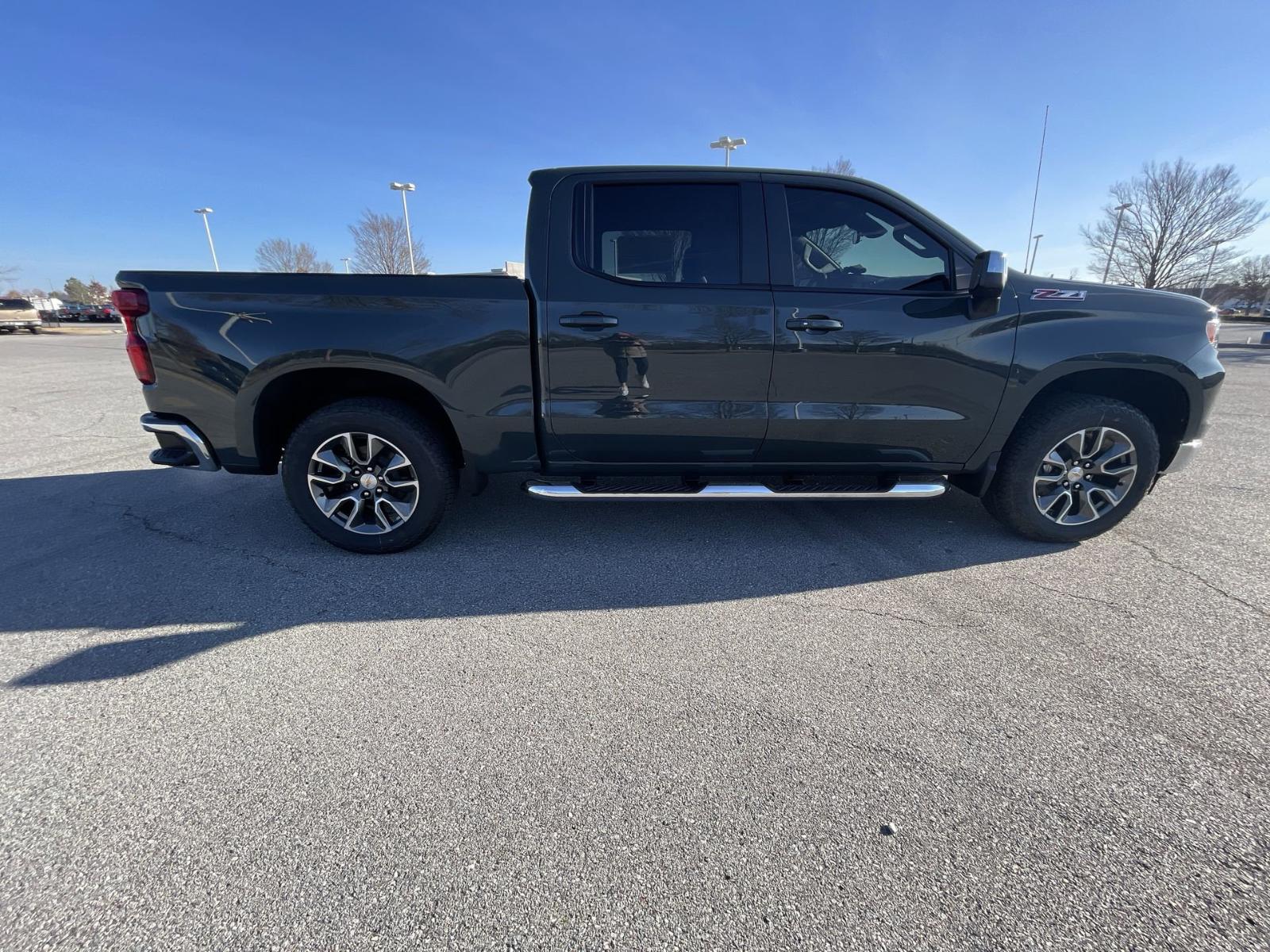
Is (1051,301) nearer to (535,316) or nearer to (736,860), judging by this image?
(535,316)

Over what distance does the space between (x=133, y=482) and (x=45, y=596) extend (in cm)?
228

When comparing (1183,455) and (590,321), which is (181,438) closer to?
(590,321)

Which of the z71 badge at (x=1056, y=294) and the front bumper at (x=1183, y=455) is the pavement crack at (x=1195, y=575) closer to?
the front bumper at (x=1183, y=455)

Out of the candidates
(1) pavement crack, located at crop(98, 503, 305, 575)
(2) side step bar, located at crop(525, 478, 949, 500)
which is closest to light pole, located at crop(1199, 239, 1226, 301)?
(2) side step bar, located at crop(525, 478, 949, 500)

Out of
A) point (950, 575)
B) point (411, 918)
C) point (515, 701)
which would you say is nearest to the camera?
point (411, 918)

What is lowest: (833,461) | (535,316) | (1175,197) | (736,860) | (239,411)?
(736,860)

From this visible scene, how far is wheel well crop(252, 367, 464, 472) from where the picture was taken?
3252 millimetres

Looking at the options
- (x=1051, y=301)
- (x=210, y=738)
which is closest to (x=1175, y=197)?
(x=1051, y=301)

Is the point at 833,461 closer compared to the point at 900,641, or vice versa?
the point at 900,641

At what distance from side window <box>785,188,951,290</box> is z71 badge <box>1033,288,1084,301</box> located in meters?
0.51

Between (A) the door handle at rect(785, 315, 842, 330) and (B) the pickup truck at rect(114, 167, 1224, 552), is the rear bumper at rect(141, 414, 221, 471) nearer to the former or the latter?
(B) the pickup truck at rect(114, 167, 1224, 552)

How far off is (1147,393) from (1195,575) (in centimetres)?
115

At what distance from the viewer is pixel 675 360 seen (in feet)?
10.2

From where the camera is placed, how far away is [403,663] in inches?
94.8
